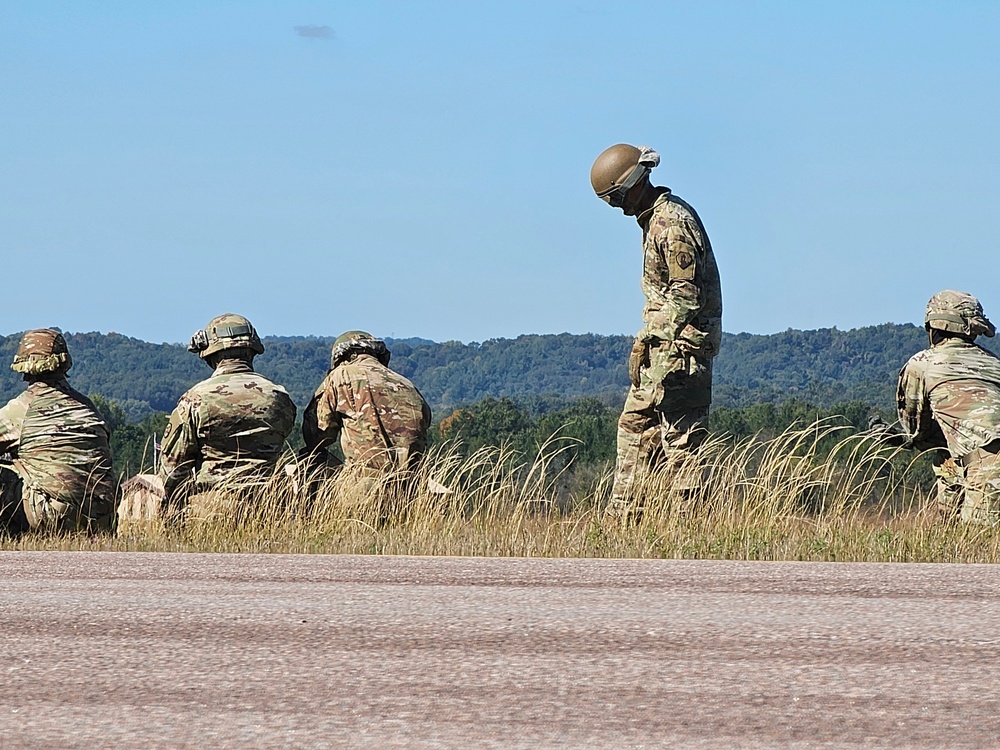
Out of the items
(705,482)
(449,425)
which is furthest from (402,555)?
(449,425)

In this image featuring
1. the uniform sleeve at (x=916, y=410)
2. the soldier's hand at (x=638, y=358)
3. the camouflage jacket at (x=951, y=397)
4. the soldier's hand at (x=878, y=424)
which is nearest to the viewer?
the camouflage jacket at (x=951, y=397)

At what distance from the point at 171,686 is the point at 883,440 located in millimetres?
7159

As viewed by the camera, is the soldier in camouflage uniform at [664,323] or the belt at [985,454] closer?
the belt at [985,454]

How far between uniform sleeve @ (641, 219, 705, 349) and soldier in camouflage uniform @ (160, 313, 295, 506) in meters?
3.25

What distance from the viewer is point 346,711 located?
502 cm

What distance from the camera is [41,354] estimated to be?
1241 cm

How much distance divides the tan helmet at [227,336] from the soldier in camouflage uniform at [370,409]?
0.67m

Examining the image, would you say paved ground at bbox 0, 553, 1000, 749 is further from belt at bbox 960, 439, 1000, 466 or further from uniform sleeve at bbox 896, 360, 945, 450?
uniform sleeve at bbox 896, 360, 945, 450

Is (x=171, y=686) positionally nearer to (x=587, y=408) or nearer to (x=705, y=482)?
(x=705, y=482)

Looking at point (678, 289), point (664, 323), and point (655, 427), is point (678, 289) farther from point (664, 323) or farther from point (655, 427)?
point (655, 427)

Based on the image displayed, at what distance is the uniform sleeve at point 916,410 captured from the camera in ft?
36.8

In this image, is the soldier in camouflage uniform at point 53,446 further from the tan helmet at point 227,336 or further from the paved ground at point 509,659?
the paved ground at point 509,659

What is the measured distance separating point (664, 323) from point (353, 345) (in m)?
2.87

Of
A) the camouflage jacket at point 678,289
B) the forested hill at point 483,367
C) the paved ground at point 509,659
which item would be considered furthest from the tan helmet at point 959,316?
the forested hill at point 483,367
